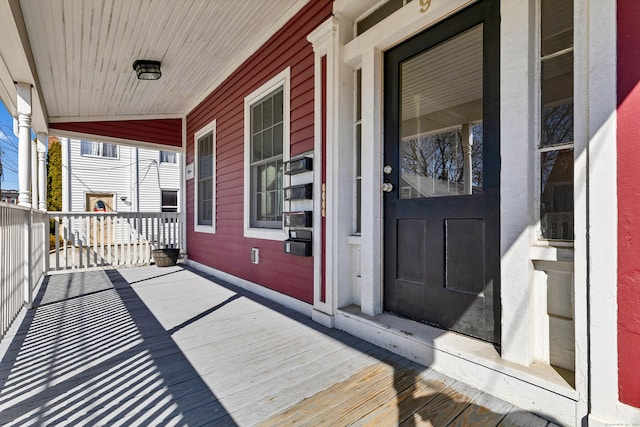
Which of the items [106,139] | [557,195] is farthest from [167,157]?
[557,195]

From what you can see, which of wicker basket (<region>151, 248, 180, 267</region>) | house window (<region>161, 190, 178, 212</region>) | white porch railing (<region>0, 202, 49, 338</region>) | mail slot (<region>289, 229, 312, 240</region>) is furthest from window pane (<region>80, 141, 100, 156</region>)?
mail slot (<region>289, 229, 312, 240</region>)

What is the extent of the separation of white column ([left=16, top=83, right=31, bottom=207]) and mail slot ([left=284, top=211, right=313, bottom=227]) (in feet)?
8.28

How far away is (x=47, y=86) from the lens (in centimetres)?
454

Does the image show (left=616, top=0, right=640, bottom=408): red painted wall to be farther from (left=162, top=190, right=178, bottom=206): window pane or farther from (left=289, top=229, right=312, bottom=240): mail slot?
(left=162, top=190, right=178, bottom=206): window pane

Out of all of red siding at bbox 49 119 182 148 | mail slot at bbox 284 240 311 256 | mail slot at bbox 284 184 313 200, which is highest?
red siding at bbox 49 119 182 148

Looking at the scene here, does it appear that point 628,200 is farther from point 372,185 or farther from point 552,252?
point 372,185

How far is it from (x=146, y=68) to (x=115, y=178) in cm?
967

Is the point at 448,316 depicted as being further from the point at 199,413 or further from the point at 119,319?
the point at 119,319

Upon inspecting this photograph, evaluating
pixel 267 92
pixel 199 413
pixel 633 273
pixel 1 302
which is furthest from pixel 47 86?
pixel 633 273

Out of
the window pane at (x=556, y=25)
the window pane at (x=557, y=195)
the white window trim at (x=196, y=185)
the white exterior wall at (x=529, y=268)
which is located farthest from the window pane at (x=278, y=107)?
the window pane at (x=557, y=195)

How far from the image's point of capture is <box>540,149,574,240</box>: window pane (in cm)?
160

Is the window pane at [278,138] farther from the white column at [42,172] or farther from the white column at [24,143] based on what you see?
the white column at [42,172]

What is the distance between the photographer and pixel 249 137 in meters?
4.26

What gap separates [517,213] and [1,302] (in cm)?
334
